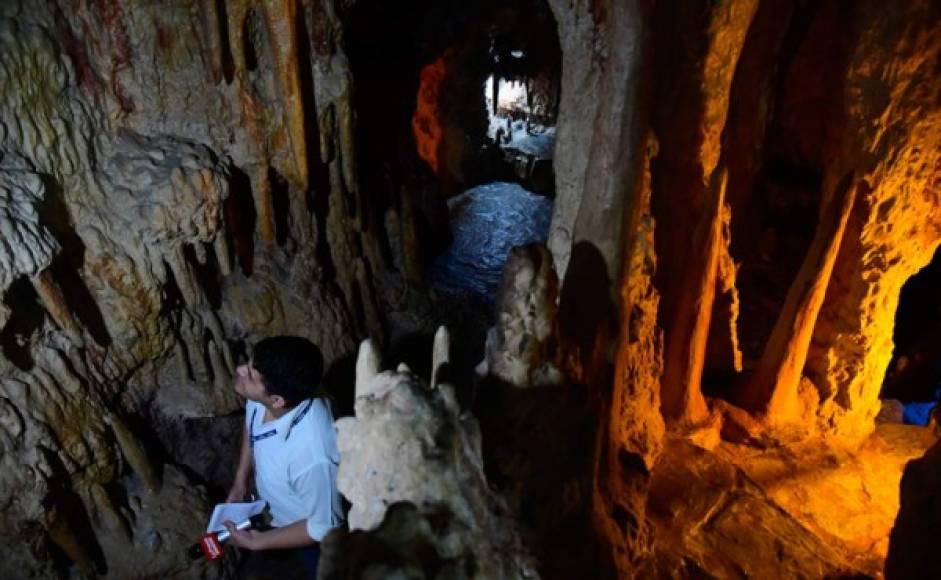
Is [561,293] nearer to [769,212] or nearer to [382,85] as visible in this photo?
[382,85]

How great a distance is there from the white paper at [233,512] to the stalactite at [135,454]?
6.22 ft

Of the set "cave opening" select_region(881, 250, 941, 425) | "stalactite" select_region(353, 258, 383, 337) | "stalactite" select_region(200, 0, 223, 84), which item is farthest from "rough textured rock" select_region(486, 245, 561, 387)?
"cave opening" select_region(881, 250, 941, 425)

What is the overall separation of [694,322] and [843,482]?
1.53m

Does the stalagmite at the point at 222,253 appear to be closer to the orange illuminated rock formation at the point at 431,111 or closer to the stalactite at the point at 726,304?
the stalactite at the point at 726,304

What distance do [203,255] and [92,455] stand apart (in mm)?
1820

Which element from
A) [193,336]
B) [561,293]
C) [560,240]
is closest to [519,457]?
[561,293]

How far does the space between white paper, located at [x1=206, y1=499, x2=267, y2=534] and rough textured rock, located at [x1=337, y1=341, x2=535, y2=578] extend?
139 cm

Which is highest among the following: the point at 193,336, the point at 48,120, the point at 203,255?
the point at 48,120

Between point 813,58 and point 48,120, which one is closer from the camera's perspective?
point 48,120

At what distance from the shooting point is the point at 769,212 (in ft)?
27.2

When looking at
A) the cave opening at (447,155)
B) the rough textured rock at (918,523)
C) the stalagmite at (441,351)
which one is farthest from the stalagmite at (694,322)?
the stalagmite at (441,351)

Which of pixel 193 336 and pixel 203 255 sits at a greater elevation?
pixel 203 255

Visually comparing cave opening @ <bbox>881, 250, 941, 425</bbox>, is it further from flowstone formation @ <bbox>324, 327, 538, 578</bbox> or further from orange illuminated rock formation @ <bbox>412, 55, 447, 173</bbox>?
orange illuminated rock formation @ <bbox>412, 55, 447, 173</bbox>

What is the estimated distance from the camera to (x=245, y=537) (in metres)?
2.74
